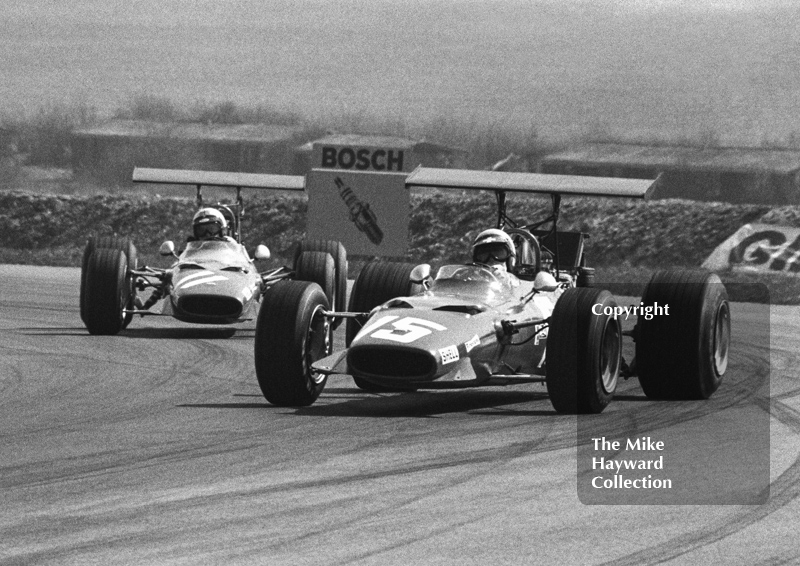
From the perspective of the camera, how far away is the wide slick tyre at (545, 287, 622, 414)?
1276cm

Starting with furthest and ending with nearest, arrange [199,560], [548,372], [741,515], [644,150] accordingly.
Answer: [644,150], [548,372], [741,515], [199,560]

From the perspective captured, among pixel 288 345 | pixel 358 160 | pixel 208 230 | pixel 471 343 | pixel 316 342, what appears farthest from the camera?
pixel 358 160

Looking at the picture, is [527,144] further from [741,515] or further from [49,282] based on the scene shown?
[741,515]

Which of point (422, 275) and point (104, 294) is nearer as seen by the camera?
point (422, 275)

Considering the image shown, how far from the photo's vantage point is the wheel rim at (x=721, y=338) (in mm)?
14781

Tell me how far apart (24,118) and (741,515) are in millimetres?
69857

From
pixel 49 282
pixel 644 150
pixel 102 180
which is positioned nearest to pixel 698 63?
pixel 644 150

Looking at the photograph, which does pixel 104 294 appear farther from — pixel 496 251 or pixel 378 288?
pixel 496 251

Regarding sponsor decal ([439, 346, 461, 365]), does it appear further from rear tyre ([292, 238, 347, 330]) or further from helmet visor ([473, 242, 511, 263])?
Answer: rear tyre ([292, 238, 347, 330])

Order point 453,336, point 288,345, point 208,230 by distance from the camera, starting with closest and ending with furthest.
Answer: point 453,336 < point 288,345 < point 208,230

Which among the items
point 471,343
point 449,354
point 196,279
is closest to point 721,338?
point 471,343

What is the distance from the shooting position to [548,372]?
12898mm

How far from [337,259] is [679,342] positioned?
9.24m

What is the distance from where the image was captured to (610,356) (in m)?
13.5
